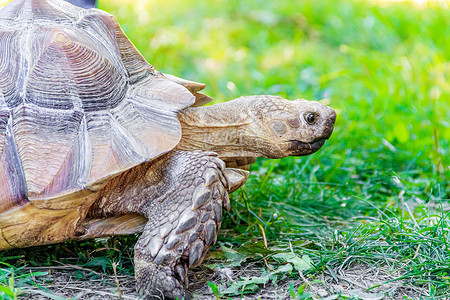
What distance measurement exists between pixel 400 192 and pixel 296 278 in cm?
137

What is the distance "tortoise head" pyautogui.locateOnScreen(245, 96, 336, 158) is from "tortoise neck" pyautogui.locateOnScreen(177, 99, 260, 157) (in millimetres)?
44

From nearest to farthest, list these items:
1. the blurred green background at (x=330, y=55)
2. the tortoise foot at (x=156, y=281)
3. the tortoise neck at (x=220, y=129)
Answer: the tortoise foot at (x=156, y=281) → the tortoise neck at (x=220, y=129) → the blurred green background at (x=330, y=55)

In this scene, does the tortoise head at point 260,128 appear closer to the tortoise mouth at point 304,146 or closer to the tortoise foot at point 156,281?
the tortoise mouth at point 304,146

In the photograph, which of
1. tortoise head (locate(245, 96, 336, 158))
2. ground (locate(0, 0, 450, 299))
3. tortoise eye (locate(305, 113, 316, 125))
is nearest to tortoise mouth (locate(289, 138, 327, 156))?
tortoise head (locate(245, 96, 336, 158))

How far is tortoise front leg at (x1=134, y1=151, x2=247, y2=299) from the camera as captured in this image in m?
2.22

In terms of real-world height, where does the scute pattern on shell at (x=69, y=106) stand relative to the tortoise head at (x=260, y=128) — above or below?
above

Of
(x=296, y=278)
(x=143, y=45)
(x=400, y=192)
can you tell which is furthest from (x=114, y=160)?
(x=143, y=45)

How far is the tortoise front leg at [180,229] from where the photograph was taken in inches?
87.5

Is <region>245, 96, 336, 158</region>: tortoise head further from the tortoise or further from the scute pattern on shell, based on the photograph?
the scute pattern on shell

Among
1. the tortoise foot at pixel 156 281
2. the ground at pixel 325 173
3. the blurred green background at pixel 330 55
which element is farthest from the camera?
the blurred green background at pixel 330 55

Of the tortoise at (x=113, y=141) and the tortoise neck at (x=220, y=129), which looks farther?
the tortoise neck at (x=220, y=129)

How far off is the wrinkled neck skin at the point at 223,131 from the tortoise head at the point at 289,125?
0.02 meters

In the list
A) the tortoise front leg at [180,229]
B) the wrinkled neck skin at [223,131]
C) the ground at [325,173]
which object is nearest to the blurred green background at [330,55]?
Result: the ground at [325,173]

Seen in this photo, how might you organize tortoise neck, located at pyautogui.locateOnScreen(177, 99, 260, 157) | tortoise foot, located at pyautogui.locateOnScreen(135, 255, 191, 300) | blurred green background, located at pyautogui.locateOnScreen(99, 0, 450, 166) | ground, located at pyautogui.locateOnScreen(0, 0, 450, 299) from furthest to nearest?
blurred green background, located at pyautogui.locateOnScreen(99, 0, 450, 166), tortoise neck, located at pyautogui.locateOnScreen(177, 99, 260, 157), ground, located at pyautogui.locateOnScreen(0, 0, 450, 299), tortoise foot, located at pyautogui.locateOnScreen(135, 255, 191, 300)
